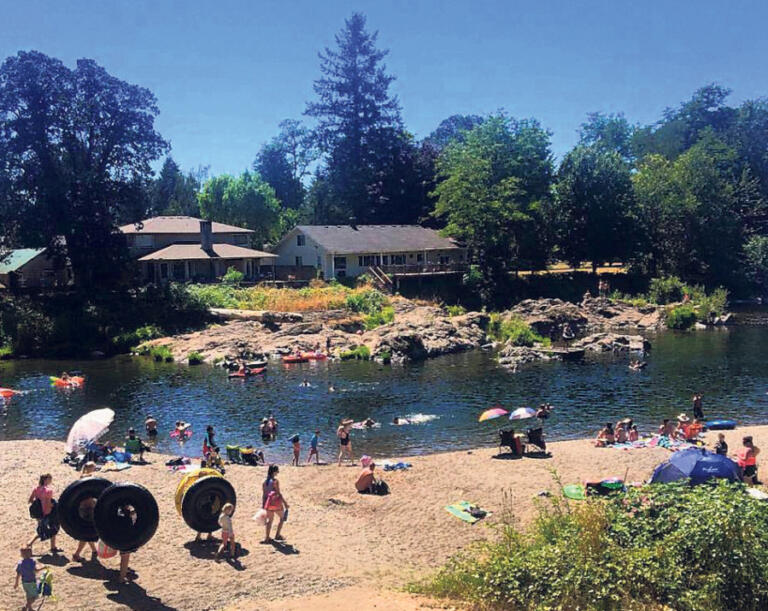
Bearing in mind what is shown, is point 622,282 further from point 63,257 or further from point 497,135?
point 63,257

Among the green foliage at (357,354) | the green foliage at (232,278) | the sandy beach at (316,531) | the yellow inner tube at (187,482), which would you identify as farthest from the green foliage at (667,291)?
the yellow inner tube at (187,482)

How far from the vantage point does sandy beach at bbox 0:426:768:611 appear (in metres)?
15.0

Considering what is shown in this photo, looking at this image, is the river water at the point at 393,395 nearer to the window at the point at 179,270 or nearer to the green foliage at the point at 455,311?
the green foliage at the point at 455,311

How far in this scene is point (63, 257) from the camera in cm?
6150

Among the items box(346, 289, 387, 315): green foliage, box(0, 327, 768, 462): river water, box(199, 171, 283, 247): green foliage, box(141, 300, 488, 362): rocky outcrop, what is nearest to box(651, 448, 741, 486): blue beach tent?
box(0, 327, 768, 462): river water

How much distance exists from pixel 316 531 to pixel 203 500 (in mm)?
3304

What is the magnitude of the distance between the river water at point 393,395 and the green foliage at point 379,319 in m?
8.84

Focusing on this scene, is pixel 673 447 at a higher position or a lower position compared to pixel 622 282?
lower

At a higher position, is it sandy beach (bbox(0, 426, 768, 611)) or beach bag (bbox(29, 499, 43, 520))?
beach bag (bbox(29, 499, 43, 520))

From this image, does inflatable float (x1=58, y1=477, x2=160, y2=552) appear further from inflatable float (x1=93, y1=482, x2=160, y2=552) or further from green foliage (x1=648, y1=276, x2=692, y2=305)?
green foliage (x1=648, y1=276, x2=692, y2=305)

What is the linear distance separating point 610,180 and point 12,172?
186 ft

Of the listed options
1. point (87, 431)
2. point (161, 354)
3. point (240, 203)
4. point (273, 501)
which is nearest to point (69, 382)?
point (161, 354)

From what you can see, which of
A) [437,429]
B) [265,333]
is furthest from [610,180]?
[437,429]

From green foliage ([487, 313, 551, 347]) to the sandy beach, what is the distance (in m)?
24.8
